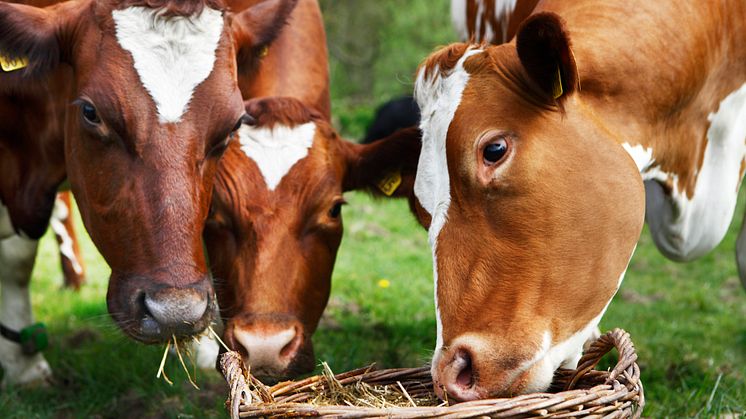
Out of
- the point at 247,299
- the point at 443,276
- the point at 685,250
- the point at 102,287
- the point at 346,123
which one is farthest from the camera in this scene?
the point at 346,123

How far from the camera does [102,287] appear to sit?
24.8 feet

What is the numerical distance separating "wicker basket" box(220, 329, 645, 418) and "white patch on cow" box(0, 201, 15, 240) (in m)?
2.53

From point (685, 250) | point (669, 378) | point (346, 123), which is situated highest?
point (685, 250)

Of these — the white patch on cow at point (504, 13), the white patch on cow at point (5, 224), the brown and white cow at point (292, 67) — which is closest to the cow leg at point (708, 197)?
the white patch on cow at point (504, 13)

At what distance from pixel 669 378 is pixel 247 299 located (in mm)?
2492

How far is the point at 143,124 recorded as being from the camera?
12.0 feet

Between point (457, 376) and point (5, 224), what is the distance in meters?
3.20

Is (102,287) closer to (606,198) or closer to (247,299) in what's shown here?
(247,299)

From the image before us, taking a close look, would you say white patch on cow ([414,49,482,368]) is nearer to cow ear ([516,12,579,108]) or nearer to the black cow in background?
cow ear ([516,12,579,108])

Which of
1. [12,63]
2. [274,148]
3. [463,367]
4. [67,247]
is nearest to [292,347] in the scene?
[274,148]

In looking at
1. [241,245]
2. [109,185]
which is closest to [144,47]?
[109,185]

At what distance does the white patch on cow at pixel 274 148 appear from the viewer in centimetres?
432

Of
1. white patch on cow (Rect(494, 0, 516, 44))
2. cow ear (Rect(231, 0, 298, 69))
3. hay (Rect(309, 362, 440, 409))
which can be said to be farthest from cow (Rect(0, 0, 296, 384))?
white patch on cow (Rect(494, 0, 516, 44))

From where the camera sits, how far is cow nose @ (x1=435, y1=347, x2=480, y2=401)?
3.14m
